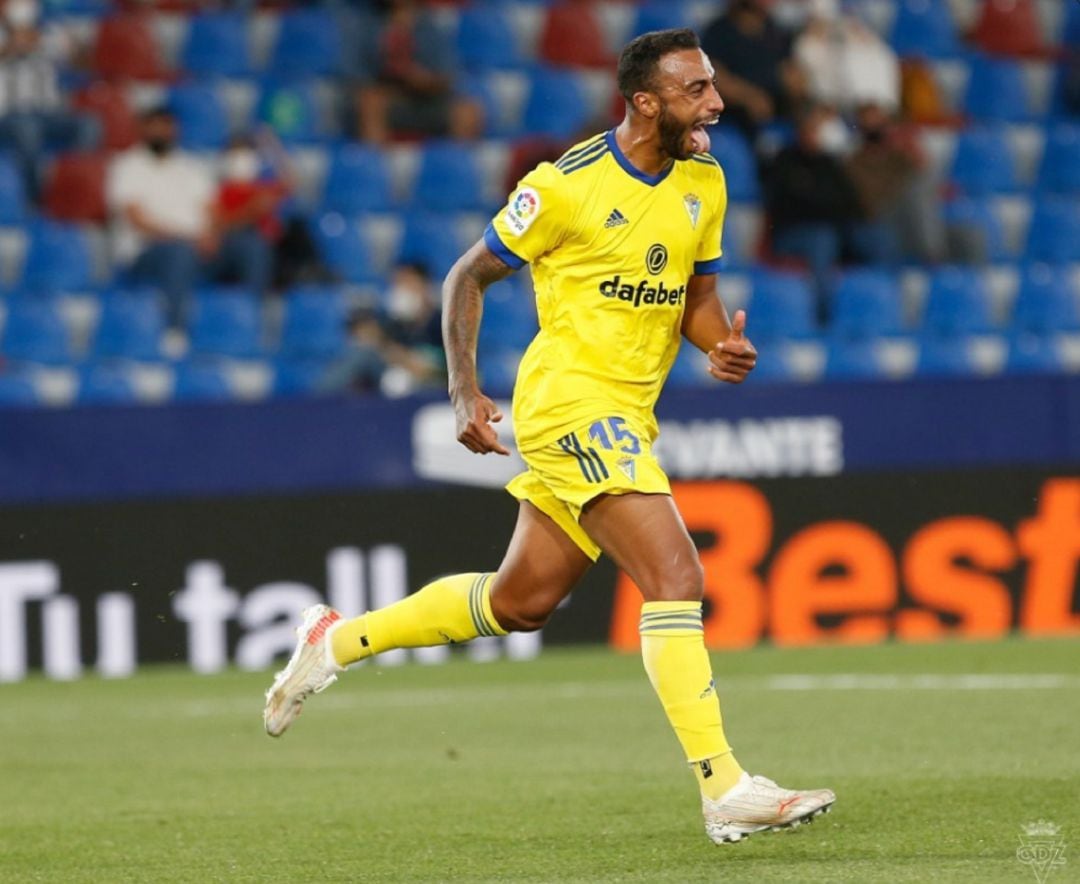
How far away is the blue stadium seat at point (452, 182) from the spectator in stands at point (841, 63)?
2.39m

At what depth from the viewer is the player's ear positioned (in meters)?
5.88

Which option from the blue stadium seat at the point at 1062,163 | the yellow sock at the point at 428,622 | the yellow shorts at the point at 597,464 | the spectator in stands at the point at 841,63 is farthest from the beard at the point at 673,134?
the blue stadium seat at the point at 1062,163

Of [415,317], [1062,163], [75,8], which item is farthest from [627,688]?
[75,8]

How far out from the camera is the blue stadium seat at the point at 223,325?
43.6 feet

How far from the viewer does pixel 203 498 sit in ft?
37.5

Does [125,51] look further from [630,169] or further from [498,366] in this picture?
[630,169]

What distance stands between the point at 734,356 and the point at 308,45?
32.0ft

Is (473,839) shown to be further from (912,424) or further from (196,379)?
(196,379)

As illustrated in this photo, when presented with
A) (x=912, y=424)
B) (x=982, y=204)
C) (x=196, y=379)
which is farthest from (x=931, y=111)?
(x=196, y=379)

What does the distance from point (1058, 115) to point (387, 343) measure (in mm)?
6211

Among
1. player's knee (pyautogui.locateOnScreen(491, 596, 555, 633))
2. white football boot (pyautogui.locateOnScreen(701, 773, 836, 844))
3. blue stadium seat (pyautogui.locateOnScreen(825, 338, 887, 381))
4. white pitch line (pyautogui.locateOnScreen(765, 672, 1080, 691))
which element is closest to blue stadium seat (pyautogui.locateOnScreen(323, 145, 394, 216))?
blue stadium seat (pyautogui.locateOnScreen(825, 338, 887, 381))

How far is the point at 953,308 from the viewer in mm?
14406

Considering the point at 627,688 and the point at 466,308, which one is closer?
the point at 466,308

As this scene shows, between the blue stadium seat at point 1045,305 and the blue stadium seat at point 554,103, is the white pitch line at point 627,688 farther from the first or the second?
the blue stadium seat at point 554,103
